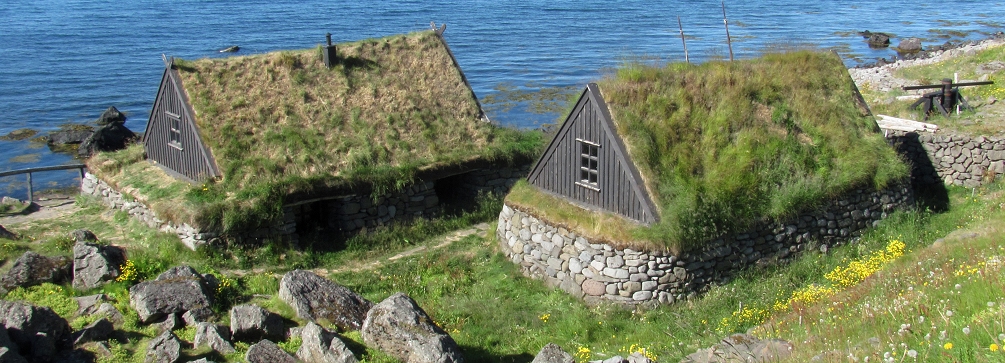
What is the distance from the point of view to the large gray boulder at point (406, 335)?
12164mm

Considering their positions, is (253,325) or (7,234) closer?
(253,325)

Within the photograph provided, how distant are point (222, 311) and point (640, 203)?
8122 mm

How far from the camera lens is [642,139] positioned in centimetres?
1742

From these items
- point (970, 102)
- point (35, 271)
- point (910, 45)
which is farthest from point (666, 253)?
point (910, 45)

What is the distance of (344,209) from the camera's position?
822 inches

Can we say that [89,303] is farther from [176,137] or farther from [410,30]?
[410,30]

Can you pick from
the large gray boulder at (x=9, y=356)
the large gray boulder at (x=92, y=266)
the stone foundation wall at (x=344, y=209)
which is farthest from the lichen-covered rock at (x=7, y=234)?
the large gray boulder at (x=9, y=356)

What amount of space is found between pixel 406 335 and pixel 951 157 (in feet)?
54.0

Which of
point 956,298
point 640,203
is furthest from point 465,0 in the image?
point 956,298

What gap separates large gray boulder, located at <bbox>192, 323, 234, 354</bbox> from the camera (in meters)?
12.5

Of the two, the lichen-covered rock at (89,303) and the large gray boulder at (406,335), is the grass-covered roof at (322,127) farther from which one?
the large gray boulder at (406,335)

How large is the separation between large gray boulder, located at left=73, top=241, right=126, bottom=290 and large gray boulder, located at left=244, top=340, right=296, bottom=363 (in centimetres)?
527

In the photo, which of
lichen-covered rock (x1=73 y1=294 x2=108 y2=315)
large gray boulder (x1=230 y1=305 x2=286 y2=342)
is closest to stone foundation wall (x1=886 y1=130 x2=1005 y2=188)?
large gray boulder (x1=230 y1=305 x2=286 y2=342)

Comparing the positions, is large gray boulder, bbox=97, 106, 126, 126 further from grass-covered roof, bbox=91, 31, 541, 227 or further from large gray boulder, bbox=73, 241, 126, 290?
large gray boulder, bbox=73, 241, 126, 290
